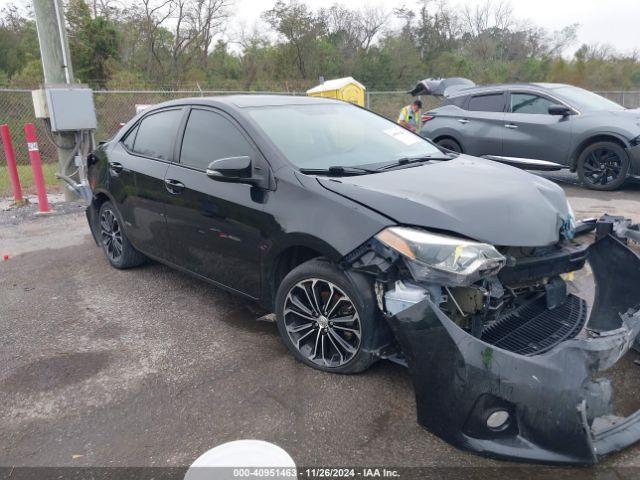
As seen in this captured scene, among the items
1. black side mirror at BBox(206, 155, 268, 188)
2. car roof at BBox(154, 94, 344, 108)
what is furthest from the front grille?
car roof at BBox(154, 94, 344, 108)

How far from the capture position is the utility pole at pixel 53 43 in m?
8.00

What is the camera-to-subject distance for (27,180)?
11484mm

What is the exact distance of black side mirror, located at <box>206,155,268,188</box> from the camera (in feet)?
10.4

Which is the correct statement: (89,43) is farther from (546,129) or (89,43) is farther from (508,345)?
(508,345)

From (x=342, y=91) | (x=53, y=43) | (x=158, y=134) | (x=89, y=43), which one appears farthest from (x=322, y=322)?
(x=89, y=43)

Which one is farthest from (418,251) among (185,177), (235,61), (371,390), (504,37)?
(504,37)

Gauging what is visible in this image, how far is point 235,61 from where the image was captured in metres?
30.9

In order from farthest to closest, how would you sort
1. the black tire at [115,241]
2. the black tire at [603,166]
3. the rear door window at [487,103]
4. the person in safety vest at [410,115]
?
the person in safety vest at [410,115], the rear door window at [487,103], the black tire at [603,166], the black tire at [115,241]

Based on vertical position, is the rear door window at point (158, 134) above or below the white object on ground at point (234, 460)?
above

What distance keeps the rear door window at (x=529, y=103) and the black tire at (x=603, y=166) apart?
0.99 m

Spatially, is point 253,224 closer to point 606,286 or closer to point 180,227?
point 180,227

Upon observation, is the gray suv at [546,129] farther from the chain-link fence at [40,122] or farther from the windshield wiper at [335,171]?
the windshield wiper at [335,171]

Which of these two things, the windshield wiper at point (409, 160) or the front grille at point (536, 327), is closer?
the front grille at point (536, 327)

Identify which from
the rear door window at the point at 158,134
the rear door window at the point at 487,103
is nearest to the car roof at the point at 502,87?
the rear door window at the point at 487,103
